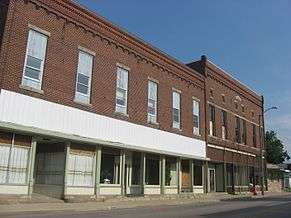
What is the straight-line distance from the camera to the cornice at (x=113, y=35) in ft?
79.8

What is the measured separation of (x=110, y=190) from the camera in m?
26.7

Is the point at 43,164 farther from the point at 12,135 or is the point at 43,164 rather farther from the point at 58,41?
the point at 58,41

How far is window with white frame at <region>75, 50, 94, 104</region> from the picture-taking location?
25312 mm

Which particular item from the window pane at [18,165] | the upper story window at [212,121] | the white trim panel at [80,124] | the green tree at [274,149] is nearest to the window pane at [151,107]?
the white trim panel at [80,124]

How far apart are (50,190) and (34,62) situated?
23.0 ft

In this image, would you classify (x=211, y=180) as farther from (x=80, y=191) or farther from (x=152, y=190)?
(x=80, y=191)

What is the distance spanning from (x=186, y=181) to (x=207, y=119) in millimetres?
6764

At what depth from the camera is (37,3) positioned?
22.9 metres

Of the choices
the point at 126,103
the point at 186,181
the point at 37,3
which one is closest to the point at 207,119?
the point at 186,181

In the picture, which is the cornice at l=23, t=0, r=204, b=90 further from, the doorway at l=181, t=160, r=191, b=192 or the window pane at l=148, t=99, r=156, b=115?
the doorway at l=181, t=160, r=191, b=192

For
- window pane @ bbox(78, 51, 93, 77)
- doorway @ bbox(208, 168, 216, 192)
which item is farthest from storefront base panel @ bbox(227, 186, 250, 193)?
window pane @ bbox(78, 51, 93, 77)

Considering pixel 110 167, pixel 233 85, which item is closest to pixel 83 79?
pixel 110 167

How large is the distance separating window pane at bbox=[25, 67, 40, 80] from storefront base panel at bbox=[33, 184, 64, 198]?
6.01m

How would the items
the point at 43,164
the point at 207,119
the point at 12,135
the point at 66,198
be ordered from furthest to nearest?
the point at 207,119
the point at 43,164
the point at 66,198
the point at 12,135
